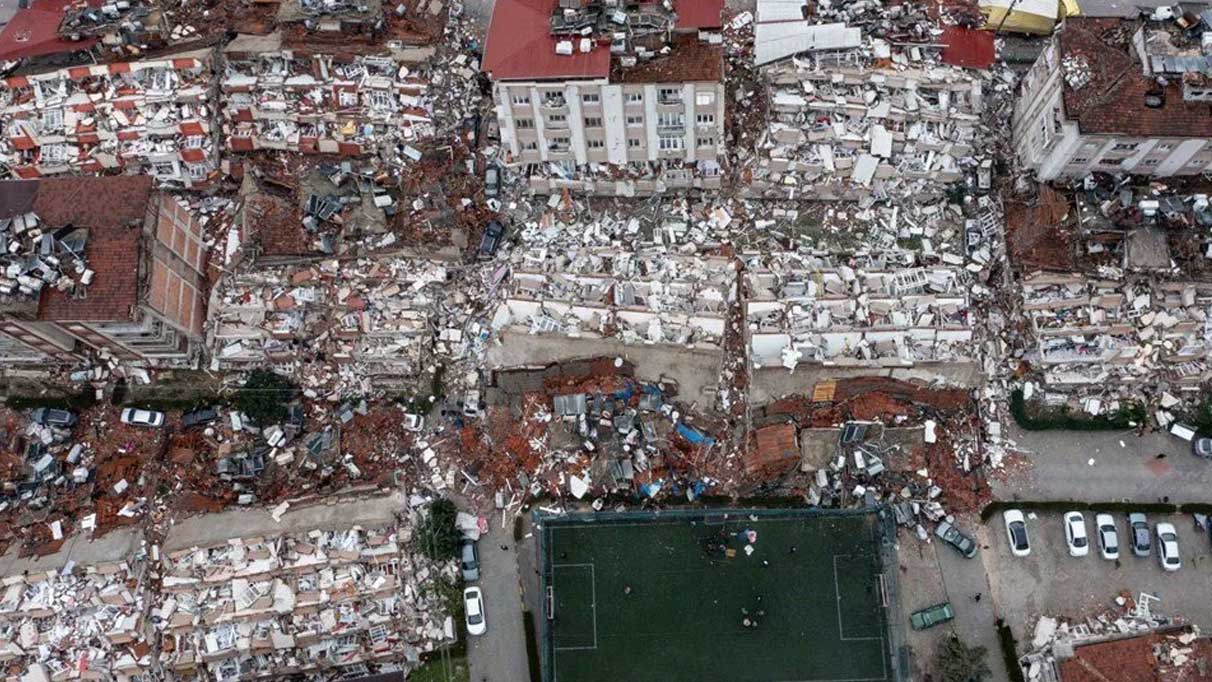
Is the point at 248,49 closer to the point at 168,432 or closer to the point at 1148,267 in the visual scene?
the point at 168,432

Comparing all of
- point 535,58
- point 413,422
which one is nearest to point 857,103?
point 535,58

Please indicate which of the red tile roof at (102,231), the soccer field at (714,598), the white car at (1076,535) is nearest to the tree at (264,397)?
the red tile roof at (102,231)

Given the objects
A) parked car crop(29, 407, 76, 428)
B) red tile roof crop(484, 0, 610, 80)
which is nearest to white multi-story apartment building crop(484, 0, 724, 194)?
red tile roof crop(484, 0, 610, 80)

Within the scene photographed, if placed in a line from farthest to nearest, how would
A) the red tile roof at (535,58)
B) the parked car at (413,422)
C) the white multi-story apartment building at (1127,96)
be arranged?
1. the parked car at (413,422)
2. the red tile roof at (535,58)
3. the white multi-story apartment building at (1127,96)

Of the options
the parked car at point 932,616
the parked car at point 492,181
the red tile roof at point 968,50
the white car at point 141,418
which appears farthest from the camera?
the parked car at point 492,181

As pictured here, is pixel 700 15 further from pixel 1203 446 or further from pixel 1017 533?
pixel 1203 446

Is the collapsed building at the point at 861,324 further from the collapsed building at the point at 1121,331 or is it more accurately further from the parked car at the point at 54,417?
the parked car at the point at 54,417
